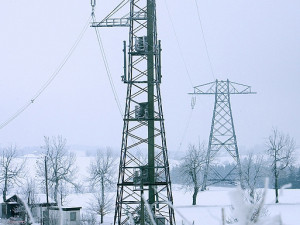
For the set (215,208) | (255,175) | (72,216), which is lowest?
(215,208)

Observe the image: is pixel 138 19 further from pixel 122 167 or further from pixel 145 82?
pixel 122 167

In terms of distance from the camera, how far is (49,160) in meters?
63.2

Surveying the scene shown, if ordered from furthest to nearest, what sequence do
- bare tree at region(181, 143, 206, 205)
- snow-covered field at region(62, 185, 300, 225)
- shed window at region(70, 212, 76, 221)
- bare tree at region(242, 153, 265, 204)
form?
bare tree at region(181, 143, 206, 205) → bare tree at region(242, 153, 265, 204) → shed window at region(70, 212, 76, 221) → snow-covered field at region(62, 185, 300, 225)

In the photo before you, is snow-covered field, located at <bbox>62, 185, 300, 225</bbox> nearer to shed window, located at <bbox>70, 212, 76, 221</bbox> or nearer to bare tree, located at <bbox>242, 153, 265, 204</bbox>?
bare tree, located at <bbox>242, 153, 265, 204</bbox>

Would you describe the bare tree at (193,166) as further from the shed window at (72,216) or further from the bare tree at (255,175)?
the shed window at (72,216)

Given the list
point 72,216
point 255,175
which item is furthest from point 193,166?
point 72,216

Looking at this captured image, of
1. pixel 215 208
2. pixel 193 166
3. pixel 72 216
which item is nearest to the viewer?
pixel 72 216

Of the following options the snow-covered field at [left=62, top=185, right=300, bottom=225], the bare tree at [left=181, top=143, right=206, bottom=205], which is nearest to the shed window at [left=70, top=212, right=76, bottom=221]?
the snow-covered field at [left=62, top=185, right=300, bottom=225]

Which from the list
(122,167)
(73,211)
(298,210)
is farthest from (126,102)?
(298,210)

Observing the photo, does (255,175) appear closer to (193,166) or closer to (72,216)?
(193,166)

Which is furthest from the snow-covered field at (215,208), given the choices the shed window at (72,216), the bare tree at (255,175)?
the shed window at (72,216)

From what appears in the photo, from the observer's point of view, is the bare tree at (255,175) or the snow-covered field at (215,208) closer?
the snow-covered field at (215,208)

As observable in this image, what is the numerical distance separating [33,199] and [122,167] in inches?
828

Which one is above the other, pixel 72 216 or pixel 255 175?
pixel 255 175
